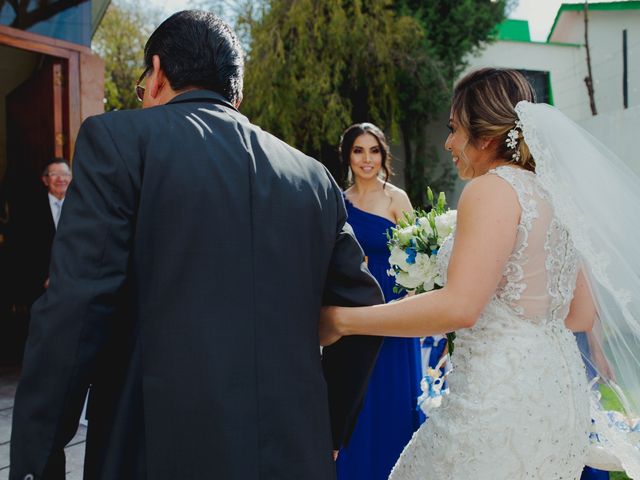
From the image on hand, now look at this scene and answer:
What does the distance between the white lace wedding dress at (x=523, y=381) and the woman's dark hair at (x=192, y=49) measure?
90cm

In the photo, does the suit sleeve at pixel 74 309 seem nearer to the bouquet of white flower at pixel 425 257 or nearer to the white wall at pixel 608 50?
the bouquet of white flower at pixel 425 257

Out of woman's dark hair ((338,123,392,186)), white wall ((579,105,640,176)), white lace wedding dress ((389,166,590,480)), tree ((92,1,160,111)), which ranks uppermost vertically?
tree ((92,1,160,111))

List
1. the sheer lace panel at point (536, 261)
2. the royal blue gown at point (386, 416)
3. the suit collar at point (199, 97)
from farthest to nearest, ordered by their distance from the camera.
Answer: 1. the royal blue gown at point (386, 416)
2. the sheer lace panel at point (536, 261)
3. the suit collar at point (199, 97)

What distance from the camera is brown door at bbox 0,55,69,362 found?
619 cm

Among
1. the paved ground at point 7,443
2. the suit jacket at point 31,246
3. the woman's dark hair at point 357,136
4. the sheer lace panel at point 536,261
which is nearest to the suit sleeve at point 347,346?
the sheer lace panel at point 536,261

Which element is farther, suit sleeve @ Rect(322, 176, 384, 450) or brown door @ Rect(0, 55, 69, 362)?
brown door @ Rect(0, 55, 69, 362)

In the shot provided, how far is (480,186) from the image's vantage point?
1.84 metres

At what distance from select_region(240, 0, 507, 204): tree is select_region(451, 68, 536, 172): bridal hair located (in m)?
10.4

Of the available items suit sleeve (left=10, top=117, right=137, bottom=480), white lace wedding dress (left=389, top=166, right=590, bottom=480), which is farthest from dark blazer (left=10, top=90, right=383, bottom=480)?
white lace wedding dress (left=389, top=166, right=590, bottom=480)

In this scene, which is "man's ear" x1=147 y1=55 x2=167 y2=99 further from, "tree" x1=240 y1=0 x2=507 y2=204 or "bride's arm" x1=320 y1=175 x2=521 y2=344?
"tree" x1=240 y1=0 x2=507 y2=204

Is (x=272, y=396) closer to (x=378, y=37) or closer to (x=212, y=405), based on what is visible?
(x=212, y=405)

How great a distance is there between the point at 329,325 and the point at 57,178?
4727mm

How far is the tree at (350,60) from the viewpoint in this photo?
12375 mm

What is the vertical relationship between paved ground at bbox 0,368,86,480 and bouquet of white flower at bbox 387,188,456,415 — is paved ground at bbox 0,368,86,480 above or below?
below
